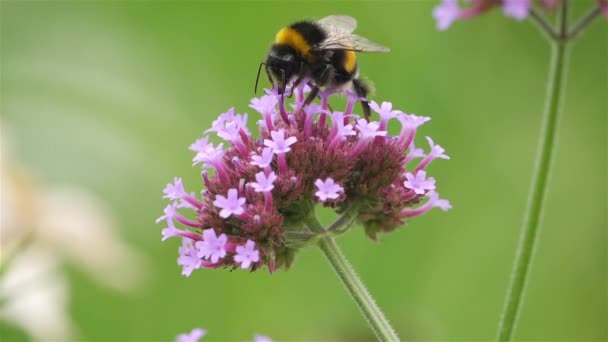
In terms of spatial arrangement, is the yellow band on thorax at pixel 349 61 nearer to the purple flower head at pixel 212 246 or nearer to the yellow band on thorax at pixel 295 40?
the yellow band on thorax at pixel 295 40

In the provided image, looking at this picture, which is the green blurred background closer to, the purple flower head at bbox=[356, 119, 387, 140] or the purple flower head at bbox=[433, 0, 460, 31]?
the purple flower head at bbox=[356, 119, 387, 140]

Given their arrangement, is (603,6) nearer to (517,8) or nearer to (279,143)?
(517,8)

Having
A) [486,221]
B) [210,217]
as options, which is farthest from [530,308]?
[210,217]

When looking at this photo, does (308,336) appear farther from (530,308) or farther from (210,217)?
(210,217)

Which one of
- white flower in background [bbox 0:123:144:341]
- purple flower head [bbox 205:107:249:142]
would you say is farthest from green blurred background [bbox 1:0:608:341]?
purple flower head [bbox 205:107:249:142]

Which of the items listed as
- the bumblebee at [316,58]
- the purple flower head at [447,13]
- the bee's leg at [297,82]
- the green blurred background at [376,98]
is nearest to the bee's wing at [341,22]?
the bumblebee at [316,58]

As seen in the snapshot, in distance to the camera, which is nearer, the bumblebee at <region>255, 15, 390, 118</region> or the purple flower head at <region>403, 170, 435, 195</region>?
the purple flower head at <region>403, 170, 435, 195</region>
